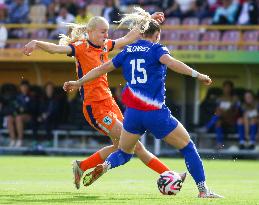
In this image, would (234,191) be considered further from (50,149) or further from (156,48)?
(50,149)

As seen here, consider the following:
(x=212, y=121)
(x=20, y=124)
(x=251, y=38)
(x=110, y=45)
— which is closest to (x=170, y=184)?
(x=110, y=45)

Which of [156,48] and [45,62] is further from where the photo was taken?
[45,62]

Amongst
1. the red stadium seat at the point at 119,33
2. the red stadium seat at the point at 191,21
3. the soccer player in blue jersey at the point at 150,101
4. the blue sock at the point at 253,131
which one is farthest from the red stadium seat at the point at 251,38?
the soccer player in blue jersey at the point at 150,101

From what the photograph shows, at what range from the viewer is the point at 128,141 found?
11.3m

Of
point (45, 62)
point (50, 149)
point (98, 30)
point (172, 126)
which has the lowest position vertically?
point (50, 149)

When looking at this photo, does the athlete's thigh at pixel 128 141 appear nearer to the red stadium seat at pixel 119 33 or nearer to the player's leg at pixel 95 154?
the player's leg at pixel 95 154

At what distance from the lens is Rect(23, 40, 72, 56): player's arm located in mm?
11789

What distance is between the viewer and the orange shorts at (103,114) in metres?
12.8

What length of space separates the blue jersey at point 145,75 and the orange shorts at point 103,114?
1602mm

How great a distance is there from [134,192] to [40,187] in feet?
5.18

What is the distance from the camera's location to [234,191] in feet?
40.9

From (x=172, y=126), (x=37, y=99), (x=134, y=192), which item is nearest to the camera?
(x=172, y=126)

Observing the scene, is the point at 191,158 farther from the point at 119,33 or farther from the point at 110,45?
the point at 119,33

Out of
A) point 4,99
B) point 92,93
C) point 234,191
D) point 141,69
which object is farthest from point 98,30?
point 4,99
